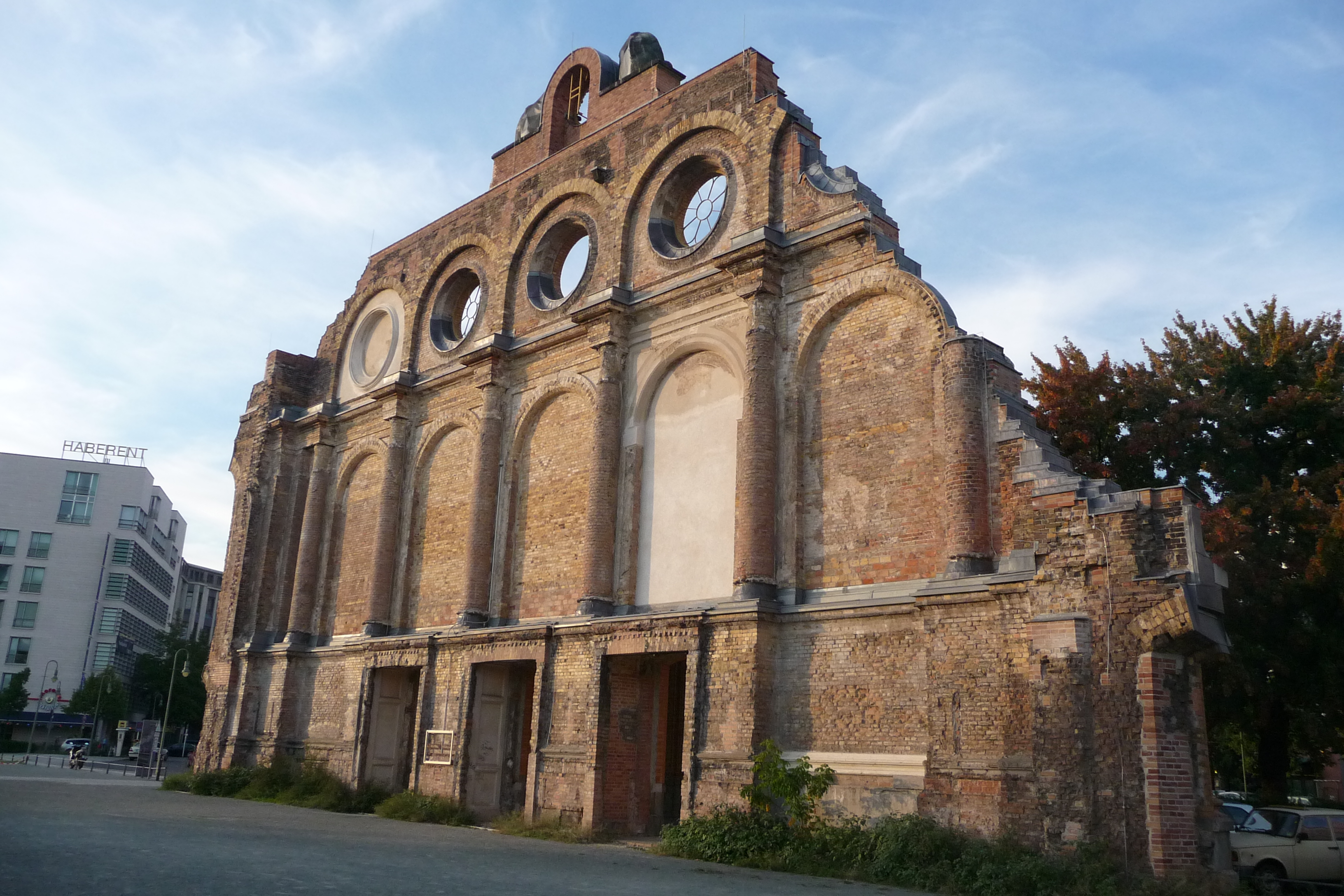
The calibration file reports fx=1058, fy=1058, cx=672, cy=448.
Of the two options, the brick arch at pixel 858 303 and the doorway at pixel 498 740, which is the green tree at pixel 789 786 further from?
the doorway at pixel 498 740

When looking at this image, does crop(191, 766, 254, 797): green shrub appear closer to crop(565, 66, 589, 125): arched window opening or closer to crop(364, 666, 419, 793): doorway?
crop(364, 666, 419, 793): doorway

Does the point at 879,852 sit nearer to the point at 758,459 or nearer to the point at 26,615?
the point at 758,459

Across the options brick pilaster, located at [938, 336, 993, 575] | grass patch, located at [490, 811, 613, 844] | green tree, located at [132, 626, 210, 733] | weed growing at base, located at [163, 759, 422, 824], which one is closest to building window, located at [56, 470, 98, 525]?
green tree, located at [132, 626, 210, 733]

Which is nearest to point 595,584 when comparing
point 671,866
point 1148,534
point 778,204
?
point 671,866

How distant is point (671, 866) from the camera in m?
12.0

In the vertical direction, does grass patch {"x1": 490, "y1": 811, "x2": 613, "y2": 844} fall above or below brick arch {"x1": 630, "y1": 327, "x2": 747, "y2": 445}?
below

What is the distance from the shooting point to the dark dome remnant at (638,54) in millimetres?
20609

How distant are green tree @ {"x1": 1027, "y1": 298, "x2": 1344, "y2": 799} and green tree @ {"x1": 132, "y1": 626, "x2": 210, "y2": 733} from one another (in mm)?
57043

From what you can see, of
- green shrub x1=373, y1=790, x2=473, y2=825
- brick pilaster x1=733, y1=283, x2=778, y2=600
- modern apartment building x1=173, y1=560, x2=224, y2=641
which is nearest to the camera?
brick pilaster x1=733, y1=283, x2=778, y2=600

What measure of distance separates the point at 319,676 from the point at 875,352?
47.8 ft

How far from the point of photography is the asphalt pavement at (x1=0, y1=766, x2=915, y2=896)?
325 inches

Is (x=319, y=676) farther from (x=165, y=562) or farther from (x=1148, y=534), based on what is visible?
(x=165, y=562)

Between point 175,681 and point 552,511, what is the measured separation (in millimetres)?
55764

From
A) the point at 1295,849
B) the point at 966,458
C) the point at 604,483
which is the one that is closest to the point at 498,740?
the point at 604,483
